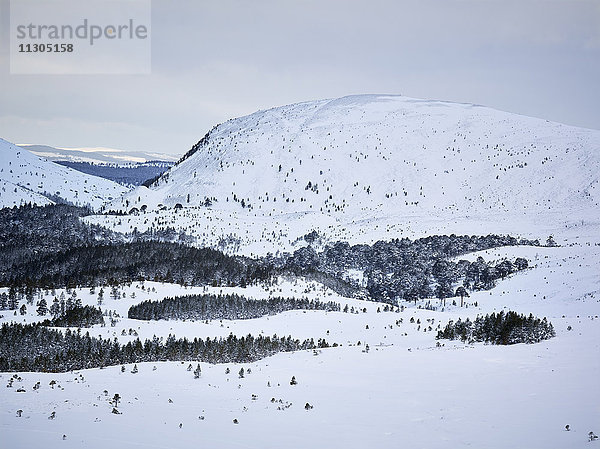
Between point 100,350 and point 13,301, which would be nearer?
point 100,350

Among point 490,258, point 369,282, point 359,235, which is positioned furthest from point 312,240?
point 490,258

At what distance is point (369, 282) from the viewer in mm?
122625

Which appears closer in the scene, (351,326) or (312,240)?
(351,326)

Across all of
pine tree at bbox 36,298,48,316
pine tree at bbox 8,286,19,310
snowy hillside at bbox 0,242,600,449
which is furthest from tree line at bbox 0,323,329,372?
pine tree at bbox 8,286,19,310

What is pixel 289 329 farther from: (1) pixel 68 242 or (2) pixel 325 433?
(1) pixel 68 242

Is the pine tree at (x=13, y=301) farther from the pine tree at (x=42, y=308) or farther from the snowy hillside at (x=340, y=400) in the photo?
the snowy hillside at (x=340, y=400)

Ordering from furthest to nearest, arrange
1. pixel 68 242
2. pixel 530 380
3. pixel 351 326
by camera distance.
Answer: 1. pixel 68 242
2. pixel 351 326
3. pixel 530 380

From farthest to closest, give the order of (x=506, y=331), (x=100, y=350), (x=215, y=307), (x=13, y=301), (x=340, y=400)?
(x=13, y=301) → (x=215, y=307) → (x=100, y=350) → (x=506, y=331) → (x=340, y=400)

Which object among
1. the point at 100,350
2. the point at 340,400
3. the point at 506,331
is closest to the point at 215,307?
the point at 100,350

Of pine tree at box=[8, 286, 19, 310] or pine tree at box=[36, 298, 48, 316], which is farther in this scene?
pine tree at box=[8, 286, 19, 310]

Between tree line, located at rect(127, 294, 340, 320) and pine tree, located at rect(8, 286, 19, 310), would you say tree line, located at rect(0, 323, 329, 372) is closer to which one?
tree line, located at rect(127, 294, 340, 320)

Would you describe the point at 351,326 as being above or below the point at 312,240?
below

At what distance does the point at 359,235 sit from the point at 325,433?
5976 inches

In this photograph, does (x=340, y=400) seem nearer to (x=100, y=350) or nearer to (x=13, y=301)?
(x=100, y=350)
